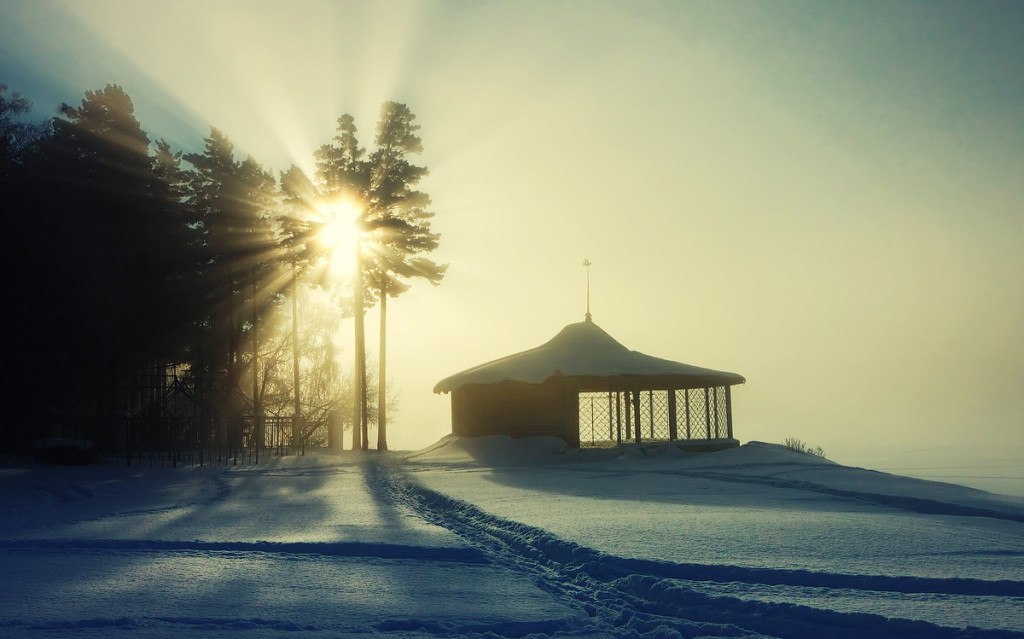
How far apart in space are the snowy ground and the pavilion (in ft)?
38.7

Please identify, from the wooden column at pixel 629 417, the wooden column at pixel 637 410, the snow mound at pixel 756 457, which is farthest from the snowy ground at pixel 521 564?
the wooden column at pixel 629 417

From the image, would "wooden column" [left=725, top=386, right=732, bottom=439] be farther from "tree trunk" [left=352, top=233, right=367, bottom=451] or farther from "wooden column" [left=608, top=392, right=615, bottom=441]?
"tree trunk" [left=352, top=233, right=367, bottom=451]

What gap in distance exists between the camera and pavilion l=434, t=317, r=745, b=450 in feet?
80.6

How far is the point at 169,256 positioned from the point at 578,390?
14.6m

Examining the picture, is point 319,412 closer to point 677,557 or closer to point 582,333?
point 582,333

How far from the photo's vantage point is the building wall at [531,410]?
25484 millimetres

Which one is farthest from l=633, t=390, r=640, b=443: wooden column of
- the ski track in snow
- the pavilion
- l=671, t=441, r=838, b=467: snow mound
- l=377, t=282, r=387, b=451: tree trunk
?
the ski track in snow

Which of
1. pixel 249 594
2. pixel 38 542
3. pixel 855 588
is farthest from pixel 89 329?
pixel 855 588

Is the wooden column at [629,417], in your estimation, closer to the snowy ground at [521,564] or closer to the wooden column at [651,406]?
the wooden column at [651,406]

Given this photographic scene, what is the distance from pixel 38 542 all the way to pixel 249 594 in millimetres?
3697

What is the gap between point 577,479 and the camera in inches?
626

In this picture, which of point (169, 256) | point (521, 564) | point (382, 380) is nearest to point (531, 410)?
point (382, 380)

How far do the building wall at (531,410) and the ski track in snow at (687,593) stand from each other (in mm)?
18083

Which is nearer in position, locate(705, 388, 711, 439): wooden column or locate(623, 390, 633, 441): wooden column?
locate(705, 388, 711, 439): wooden column
